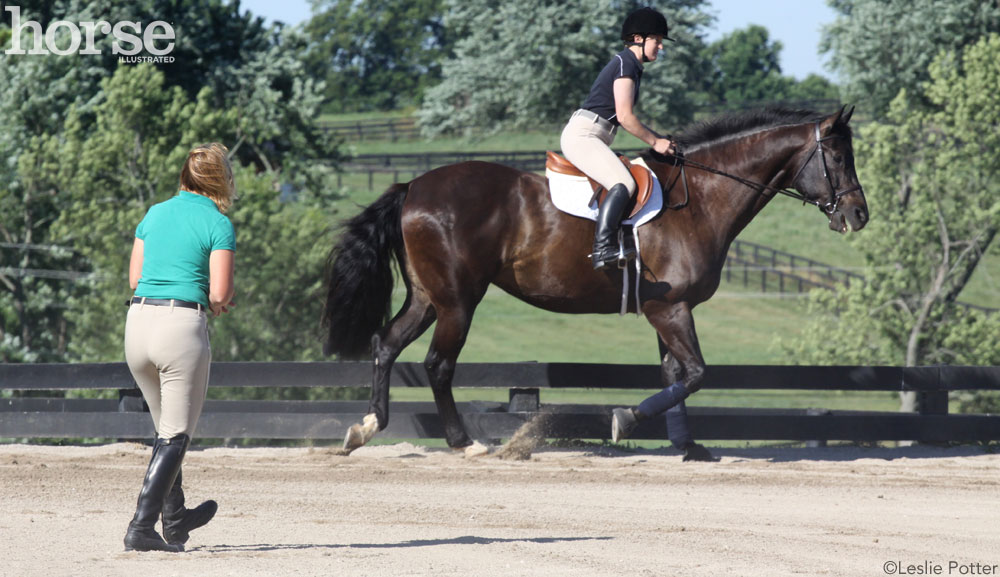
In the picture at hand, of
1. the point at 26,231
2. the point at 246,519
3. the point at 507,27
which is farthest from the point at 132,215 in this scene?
the point at 246,519

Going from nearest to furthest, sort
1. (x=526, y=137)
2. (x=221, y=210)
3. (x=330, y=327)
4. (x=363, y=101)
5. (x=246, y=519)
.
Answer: (x=221, y=210)
(x=246, y=519)
(x=330, y=327)
(x=526, y=137)
(x=363, y=101)

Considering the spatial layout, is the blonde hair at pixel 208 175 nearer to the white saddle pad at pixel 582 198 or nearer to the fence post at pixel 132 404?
the white saddle pad at pixel 582 198

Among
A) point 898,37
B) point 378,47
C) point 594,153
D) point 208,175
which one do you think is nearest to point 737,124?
point 594,153

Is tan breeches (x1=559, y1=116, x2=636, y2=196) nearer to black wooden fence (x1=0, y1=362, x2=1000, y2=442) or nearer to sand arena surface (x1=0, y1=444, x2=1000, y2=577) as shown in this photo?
black wooden fence (x1=0, y1=362, x2=1000, y2=442)

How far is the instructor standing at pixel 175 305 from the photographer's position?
547 cm

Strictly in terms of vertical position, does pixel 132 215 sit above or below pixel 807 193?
below

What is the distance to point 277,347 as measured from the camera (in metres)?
26.9

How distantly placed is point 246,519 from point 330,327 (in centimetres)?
352

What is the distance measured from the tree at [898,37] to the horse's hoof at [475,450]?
27.5m

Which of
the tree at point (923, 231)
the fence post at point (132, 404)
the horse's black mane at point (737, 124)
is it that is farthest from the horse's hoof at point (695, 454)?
the tree at point (923, 231)

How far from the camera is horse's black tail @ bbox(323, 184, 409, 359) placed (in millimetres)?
10133

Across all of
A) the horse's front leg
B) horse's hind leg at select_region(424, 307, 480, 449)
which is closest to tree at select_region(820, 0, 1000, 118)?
the horse's front leg

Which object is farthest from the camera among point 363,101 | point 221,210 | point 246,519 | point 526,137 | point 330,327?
point 363,101

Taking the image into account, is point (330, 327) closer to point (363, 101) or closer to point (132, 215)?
point (132, 215)
